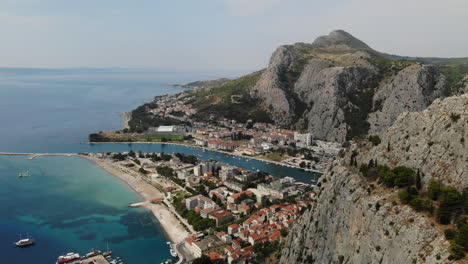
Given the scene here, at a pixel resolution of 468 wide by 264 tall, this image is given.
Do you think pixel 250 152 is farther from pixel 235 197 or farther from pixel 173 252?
pixel 173 252

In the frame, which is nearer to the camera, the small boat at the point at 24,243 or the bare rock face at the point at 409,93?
the small boat at the point at 24,243

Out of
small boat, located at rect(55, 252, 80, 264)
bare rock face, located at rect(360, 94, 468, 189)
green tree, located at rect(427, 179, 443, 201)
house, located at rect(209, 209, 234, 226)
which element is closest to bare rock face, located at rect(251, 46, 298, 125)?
house, located at rect(209, 209, 234, 226)

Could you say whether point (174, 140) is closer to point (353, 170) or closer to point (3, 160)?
point (3, 160)

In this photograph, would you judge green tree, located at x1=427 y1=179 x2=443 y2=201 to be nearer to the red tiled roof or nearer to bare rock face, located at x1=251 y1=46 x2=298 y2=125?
the red tiled roof

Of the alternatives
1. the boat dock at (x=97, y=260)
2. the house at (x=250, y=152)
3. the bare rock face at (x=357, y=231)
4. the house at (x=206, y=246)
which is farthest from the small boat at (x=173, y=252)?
the house at (x=250, y=152)

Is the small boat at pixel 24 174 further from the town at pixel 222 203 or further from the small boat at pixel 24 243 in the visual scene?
the small boat at pixel 24 243

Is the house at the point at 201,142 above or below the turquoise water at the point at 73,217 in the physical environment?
above
